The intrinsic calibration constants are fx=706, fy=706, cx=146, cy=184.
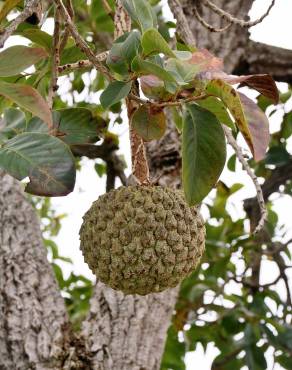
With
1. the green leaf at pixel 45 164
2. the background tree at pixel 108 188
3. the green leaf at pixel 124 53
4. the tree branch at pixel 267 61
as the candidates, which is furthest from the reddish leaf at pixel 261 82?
the tree branch at pixel 267 61

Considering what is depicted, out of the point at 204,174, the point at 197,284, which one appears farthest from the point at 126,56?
the point at 197,284

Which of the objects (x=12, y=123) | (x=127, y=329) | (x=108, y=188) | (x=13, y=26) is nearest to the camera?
(x=13, y=26)

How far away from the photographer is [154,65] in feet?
2.72

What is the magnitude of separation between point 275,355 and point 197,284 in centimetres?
35

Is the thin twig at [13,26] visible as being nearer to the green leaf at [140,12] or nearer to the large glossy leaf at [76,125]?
the green leaf at [140,12]

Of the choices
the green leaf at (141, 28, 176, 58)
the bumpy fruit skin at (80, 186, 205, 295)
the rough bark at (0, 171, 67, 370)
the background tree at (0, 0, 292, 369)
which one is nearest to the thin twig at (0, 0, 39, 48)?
the background tree at (0, 0, 292, 369)

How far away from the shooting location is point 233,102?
2.66ft

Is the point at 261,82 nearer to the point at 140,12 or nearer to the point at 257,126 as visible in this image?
the point at 257,126

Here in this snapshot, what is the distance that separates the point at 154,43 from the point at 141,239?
0.33 meters

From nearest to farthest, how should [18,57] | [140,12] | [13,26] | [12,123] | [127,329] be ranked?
[13,26]
[18,57]
[140,12]
[12,123]
[127,329]

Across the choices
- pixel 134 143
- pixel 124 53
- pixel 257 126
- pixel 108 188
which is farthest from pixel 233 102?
pixel 108 188

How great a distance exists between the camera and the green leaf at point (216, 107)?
927 millimetres

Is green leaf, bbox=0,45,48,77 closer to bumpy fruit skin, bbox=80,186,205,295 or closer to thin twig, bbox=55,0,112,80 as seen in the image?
thin twig, bbox=55,0,112,80

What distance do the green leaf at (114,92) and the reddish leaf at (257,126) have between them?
149 millimetres
